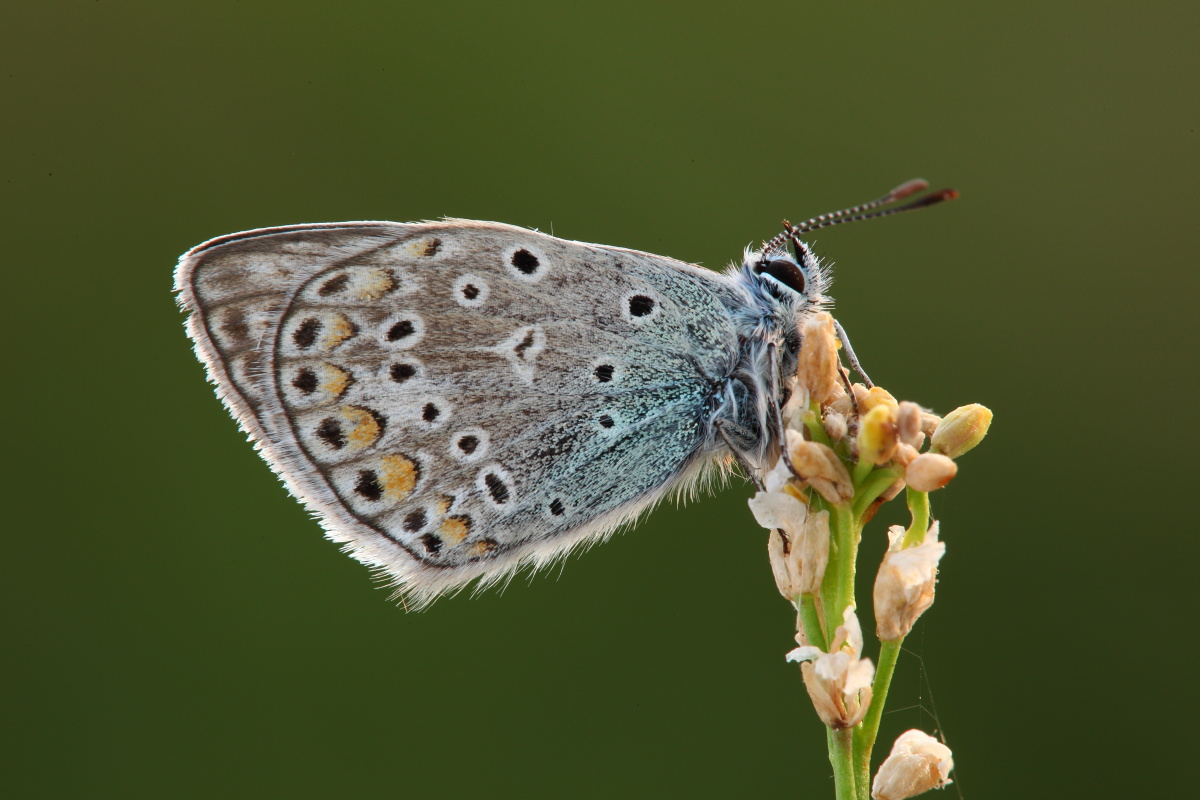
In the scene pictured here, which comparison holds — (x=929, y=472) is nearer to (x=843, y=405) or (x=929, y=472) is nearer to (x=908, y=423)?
(x=908, y=423)

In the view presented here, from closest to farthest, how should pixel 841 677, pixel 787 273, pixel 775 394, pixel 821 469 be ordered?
pixel 841 677, pixel 821 469, pixel 775 394, pixel 787 273

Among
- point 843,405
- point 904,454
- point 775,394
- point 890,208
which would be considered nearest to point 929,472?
point 904,454

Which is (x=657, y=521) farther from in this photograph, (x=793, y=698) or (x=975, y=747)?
(x=975, y=747)

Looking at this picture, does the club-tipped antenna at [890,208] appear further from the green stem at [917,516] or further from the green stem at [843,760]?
the green stem at [843,760]

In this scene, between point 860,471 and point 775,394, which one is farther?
point 775,394

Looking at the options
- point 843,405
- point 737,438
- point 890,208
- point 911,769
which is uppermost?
point 890,208

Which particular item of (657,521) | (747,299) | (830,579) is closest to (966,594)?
(657,521)

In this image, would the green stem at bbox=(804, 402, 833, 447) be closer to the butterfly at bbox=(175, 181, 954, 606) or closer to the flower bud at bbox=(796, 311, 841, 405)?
the flower bud at bbox=(796, 311, 841, 405)
